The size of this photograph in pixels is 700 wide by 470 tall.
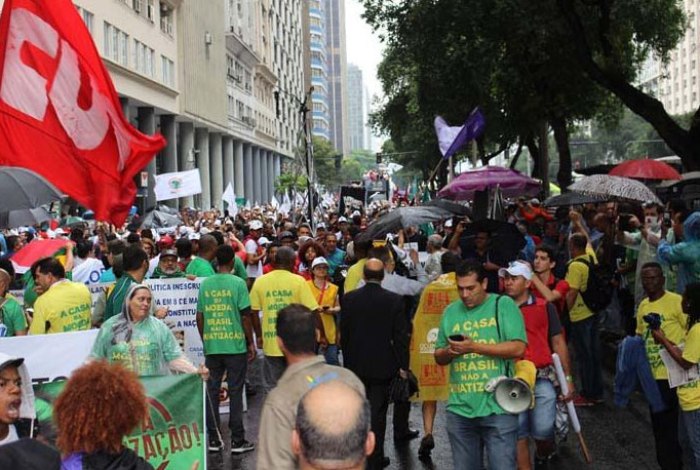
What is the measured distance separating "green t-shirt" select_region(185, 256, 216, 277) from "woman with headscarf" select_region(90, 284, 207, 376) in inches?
141

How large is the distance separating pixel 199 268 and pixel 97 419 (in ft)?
20.4

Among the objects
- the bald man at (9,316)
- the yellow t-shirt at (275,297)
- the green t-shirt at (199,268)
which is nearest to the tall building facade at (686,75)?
the green t-shirt at (199,268)

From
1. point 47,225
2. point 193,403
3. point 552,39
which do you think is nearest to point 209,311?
point 193,403

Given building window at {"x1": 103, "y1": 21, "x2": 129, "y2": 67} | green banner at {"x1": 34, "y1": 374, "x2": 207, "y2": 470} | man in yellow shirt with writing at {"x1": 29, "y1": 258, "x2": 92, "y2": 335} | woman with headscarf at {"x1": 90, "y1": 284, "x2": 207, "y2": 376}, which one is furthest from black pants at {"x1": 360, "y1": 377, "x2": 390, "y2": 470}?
building window at {"x1": 103, "y1": 21, "x2": 129, "y2": 67}

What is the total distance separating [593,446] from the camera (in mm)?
8359

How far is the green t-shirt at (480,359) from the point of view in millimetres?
5641

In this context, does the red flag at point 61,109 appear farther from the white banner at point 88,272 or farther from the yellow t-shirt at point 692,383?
the yellow t-shirt at point 692,383

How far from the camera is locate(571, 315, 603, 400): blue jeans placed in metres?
9.84

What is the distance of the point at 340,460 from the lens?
8.34 feet

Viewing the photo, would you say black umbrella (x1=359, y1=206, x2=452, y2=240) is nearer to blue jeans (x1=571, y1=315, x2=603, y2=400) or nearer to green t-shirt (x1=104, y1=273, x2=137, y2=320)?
blue jeans (x1=571, y1=315, x2=603, y2=400)

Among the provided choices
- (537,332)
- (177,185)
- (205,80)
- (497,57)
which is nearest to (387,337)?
(537,332)

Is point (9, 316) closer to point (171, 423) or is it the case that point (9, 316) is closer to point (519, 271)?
point (171, 423)

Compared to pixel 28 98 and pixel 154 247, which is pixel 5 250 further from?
pixel 28 98

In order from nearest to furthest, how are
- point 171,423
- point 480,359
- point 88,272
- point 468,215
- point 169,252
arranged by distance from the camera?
point 171,423, point 480,359, point 169,252, point 88,272, point 468,215
